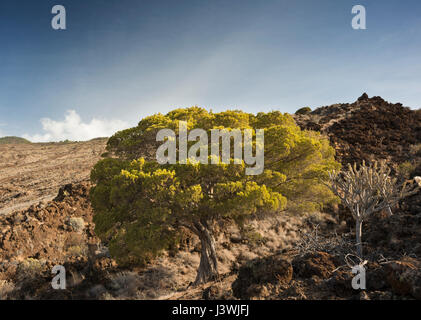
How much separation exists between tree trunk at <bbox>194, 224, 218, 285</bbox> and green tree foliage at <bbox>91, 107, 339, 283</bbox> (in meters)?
0.04

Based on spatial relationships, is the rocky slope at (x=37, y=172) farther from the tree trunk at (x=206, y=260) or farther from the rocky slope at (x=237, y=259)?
the tree trunk at (x=206, y=260)

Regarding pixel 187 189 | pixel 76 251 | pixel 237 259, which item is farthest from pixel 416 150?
pixel 76 251

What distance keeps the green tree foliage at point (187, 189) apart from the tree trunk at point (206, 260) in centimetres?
4

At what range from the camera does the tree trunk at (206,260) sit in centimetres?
984

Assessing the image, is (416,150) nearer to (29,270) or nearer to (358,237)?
(358,237)

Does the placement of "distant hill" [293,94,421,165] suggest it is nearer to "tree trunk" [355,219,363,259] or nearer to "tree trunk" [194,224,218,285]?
"tree trunk" [355,219,363,259]

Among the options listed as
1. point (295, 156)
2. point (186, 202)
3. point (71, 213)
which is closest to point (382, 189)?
point (295, 156)

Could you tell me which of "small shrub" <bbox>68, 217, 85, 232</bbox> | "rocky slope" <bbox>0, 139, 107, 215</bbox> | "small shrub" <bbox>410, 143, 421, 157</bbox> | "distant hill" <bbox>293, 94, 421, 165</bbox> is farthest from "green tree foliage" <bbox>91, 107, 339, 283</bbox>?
"small shrub" <bbox>410, 143, 421, 157</bbox>

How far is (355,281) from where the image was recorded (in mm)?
5871

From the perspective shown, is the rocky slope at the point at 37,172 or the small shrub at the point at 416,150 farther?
the rocky slope at the point at 37,172

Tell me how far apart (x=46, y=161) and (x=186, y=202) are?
40929 mm

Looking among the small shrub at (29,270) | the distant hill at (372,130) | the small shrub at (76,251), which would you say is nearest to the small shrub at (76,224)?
the small shrub at (76,251)

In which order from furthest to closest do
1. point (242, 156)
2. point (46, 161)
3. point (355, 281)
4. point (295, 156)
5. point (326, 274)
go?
1. point (46, 161)
2. point (295, 156)
3. point (242, 156)
4. point (326, 274)
5. point (355, 281)
